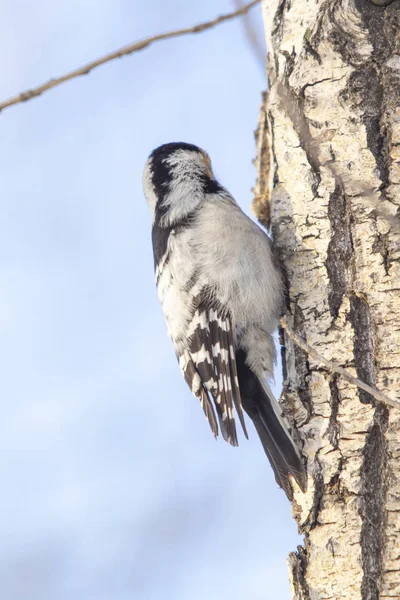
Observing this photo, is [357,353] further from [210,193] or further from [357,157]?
[210,193]

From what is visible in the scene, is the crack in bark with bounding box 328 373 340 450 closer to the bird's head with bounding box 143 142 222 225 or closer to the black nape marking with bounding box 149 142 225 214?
the bird's head with bounding box 143 142 222 225

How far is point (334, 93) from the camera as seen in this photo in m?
2.82

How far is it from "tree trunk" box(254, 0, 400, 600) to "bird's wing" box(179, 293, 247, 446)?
0.44 meters

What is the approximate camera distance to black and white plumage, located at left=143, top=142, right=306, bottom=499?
323 cm

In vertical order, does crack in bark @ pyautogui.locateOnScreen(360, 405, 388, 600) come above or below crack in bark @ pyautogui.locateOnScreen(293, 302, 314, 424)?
below

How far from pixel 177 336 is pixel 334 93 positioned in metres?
1.38

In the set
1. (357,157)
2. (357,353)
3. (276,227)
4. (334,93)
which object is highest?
(334,93)

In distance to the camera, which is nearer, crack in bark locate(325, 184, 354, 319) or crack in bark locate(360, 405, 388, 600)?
crack in bark locate(360, 405, 388, 600)

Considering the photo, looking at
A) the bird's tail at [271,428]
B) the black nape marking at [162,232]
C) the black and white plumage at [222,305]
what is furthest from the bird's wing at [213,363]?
the black nape marking at [162,232]

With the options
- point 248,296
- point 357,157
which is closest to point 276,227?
point 248,296

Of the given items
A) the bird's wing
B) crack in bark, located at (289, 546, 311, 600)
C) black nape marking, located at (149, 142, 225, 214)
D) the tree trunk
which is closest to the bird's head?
black nape marking, located at (149, 142, 225, 214)

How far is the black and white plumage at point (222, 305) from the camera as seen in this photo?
323 centimetres

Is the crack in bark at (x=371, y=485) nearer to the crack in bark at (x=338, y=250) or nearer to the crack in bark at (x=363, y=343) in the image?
the crack in bark at (x=363, y=343)

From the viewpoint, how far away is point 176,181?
12.9 ft
